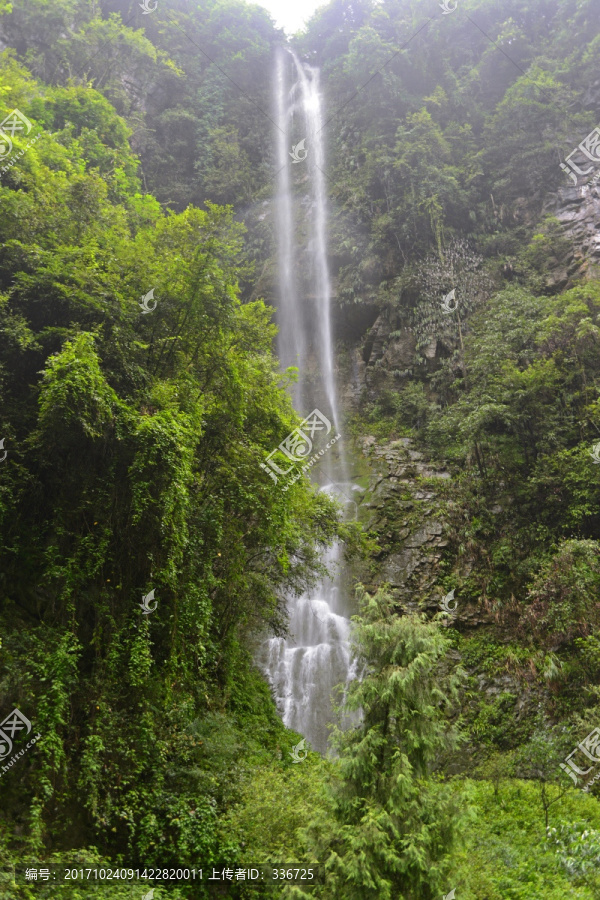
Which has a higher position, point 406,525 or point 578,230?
point 578,230

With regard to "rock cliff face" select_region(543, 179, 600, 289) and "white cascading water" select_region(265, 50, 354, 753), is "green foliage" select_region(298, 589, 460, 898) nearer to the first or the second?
"white cascading water" select_region(265, 50, 354, 753)

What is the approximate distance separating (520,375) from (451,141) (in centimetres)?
1459

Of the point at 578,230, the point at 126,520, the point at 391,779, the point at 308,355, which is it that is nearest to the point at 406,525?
the point at 126,520

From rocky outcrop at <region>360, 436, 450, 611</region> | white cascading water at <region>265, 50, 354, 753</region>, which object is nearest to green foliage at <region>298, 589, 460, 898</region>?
white cascading water at <region>265, 50, 354, 753</region>

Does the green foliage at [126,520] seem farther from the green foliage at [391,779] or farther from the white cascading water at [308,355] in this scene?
the green foliage at [391,779]

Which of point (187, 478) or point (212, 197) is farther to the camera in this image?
point (212, 197)

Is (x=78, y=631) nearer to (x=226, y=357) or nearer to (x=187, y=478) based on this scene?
(x=187, y=478)

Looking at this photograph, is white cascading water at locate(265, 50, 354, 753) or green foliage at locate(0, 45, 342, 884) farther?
white cascading water at locate(265, 50, 354, 753)

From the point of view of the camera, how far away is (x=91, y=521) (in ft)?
24.8

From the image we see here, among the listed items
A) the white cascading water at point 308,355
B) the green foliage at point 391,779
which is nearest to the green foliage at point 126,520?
the white cascading water at point 308,355

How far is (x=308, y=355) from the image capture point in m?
22.7

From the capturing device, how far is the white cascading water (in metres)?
12.4

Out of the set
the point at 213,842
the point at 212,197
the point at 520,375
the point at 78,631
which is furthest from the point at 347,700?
the point at 212,197

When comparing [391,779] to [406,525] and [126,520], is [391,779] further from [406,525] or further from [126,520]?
[406,525]
